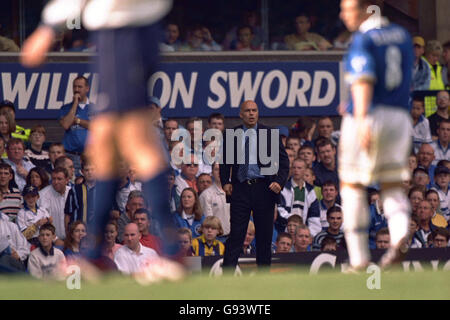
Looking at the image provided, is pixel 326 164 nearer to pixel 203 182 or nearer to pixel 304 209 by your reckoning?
pixel 304 209

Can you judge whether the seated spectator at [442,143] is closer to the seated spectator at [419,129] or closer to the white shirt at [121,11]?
the seated spectator at [419,129]

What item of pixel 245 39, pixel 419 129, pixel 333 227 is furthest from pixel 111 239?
pixel 245 39

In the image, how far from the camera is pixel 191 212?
11.9 metres

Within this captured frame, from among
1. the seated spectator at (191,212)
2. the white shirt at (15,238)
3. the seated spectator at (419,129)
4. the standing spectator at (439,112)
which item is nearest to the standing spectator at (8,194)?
the white shirt at (15,238)

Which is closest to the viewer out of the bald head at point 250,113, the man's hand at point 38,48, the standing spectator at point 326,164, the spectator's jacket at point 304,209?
the man's hand at point 38,48

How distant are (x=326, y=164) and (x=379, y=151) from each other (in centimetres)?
602

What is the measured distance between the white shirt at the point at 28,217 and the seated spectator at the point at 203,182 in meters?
1.78

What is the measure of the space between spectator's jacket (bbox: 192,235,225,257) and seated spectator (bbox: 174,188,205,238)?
18cm

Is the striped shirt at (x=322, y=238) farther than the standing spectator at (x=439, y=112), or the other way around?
the standing spectator at (x=439, y=112)

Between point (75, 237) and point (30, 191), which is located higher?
point (30, 191)

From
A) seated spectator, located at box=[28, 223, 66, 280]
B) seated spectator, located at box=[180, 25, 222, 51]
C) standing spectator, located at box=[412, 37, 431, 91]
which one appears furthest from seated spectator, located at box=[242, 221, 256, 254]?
seated spectator, located at box=[180, 25, 222, 51]

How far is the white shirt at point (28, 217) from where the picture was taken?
37.7ft

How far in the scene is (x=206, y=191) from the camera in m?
12.2
